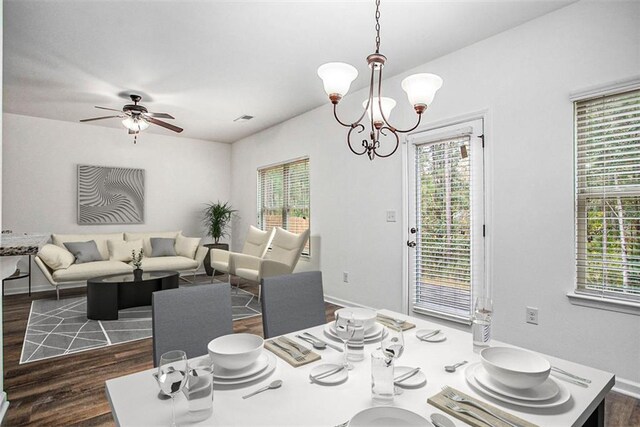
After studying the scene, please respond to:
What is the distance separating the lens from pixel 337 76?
1.77 metres

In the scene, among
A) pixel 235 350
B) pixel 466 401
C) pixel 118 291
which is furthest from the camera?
pixel 118 291

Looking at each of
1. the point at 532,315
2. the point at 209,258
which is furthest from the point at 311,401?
the point at 209,258

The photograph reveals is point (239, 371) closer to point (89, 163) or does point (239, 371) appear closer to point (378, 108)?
point (378, 108)

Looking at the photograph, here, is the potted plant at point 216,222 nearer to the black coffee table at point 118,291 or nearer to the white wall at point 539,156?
the black coffee table at point 118,291

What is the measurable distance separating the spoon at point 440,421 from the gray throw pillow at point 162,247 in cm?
548

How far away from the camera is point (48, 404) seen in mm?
2113

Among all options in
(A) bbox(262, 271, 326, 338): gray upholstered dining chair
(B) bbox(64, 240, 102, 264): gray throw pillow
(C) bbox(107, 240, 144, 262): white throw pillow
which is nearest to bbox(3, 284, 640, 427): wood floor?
(A) bbox(262, 271, 326, 338): gray upholstered dining chair

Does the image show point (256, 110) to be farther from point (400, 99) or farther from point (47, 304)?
→ point (47, 304)

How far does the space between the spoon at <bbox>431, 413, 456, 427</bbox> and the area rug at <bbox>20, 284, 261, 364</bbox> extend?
3108 millimetres

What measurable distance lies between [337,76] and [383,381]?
141cm

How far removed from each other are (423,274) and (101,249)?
473cm

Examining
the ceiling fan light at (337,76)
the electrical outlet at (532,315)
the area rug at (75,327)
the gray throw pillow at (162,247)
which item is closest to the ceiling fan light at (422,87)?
the ceiling fan light at (337,76)

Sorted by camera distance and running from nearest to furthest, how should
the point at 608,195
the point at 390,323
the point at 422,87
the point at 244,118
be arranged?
the point at 390,323, the point at 422,87, the point at 608,195, the point at 244,118

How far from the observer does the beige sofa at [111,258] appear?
14.6 feet
